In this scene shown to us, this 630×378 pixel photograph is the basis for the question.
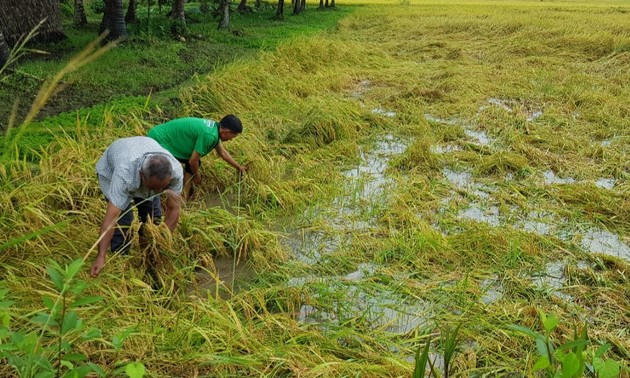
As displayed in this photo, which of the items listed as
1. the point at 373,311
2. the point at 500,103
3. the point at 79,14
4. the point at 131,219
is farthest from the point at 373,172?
the point at 79,14

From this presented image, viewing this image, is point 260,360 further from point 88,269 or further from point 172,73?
point 172,73

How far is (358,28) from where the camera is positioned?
18.3m

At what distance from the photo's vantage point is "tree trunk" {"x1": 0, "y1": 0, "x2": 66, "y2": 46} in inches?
343

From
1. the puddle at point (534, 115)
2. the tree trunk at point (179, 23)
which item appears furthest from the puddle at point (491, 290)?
the tree trunk at point (179, 23)

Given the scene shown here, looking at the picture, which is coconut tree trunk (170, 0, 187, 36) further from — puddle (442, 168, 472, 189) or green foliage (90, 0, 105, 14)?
puddle (442, 168, 472, 189)

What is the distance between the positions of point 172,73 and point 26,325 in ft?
19.2

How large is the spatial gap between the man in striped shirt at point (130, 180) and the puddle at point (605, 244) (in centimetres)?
295

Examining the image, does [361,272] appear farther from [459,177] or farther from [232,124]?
[459,177]

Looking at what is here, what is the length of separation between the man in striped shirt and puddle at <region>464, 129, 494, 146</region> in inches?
161

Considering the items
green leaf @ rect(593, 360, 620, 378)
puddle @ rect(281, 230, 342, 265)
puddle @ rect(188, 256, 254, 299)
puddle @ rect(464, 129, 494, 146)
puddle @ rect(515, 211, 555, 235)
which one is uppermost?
green leaf @ rect(593, 360, 620, 378)

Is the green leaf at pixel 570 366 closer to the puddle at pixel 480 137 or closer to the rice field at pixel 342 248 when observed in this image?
the rice field at pixel 342 248

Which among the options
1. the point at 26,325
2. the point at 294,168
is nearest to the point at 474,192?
the point at 294,168

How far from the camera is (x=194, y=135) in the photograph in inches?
151

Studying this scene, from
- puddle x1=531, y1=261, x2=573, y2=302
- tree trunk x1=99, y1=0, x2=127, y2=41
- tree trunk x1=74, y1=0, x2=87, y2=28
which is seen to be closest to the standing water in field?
puddle x1=531, y1=261, x2=573, y2=302
